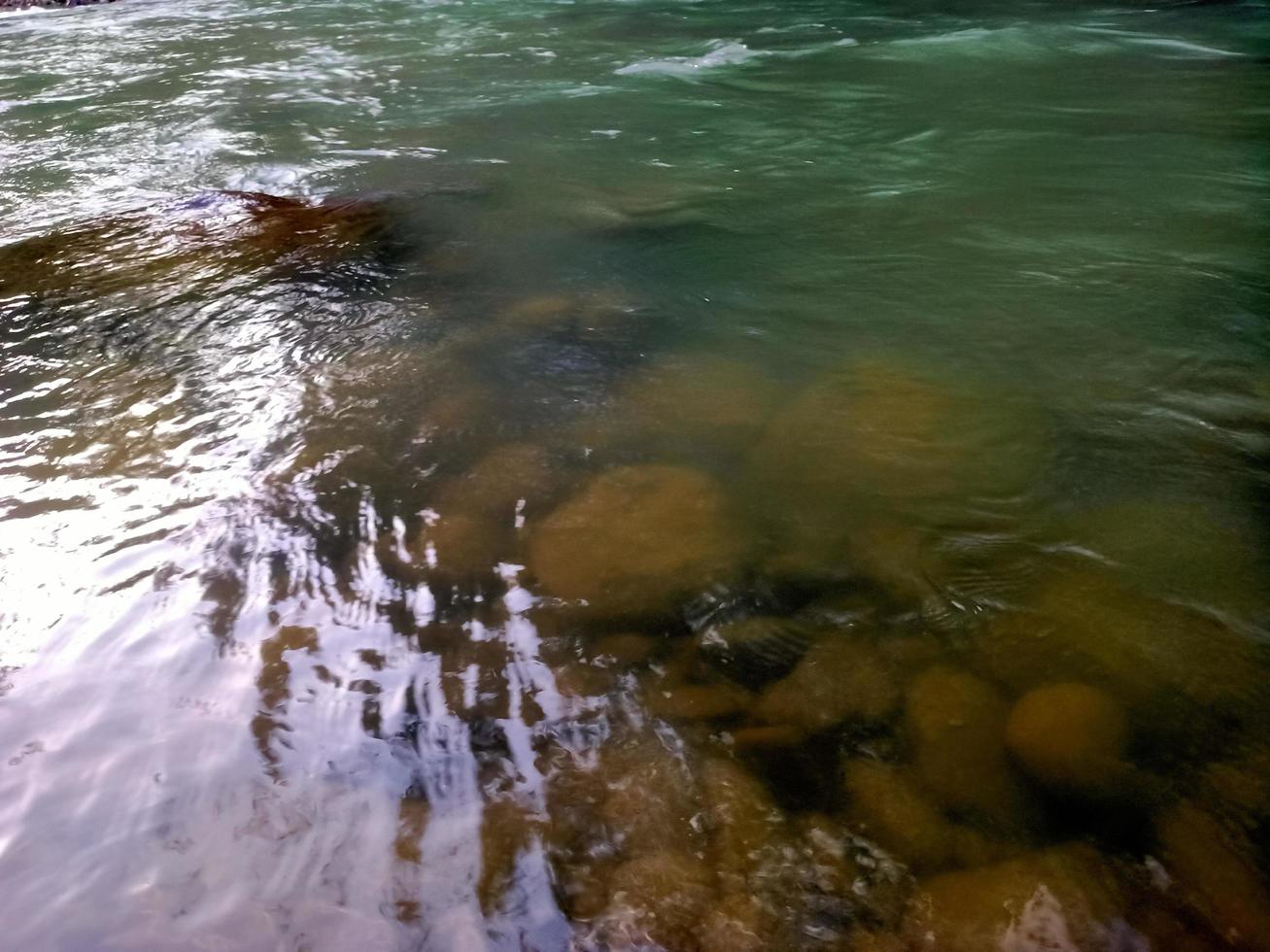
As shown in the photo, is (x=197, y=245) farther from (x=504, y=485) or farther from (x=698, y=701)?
(x=698, y=701)

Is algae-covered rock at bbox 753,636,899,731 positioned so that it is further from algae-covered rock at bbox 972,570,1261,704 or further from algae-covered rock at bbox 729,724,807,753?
algae-covered rock at bbox 972,570,1261,704

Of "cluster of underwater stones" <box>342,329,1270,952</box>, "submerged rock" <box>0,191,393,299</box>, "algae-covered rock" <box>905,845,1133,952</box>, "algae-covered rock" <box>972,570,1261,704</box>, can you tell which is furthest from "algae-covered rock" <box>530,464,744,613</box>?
"submerged rock" <box>0,191,393,299</box>

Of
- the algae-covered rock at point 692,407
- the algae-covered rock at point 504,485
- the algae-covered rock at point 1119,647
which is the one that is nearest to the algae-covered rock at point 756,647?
the algae-covered rock at point 1119,647

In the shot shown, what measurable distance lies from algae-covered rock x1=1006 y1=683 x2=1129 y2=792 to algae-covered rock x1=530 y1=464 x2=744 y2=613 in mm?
959

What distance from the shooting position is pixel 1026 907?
1.87 meters

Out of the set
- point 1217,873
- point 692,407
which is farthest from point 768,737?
point 692,407

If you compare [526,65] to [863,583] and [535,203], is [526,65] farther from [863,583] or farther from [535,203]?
[863,583]

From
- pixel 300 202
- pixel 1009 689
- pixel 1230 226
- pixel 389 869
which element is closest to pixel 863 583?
pixel 1009 689

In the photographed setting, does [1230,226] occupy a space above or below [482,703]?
above

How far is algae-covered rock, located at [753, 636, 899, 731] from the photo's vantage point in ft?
7.62

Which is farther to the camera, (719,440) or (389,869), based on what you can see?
(719,440)

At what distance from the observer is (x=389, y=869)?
1954 millimetres

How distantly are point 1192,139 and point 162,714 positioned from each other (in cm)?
782

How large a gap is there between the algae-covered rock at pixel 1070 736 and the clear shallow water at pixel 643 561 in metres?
0.01
